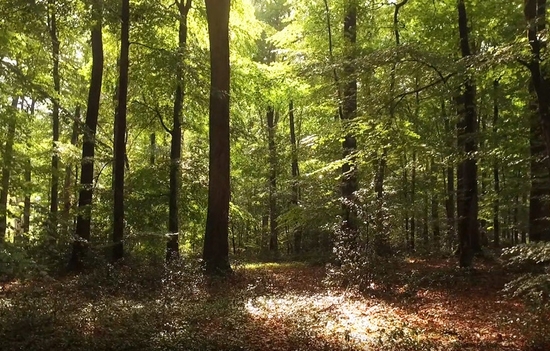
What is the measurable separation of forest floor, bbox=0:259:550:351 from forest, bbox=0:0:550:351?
0.05 metres

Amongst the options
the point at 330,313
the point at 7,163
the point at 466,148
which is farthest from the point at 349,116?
the point at 7,163

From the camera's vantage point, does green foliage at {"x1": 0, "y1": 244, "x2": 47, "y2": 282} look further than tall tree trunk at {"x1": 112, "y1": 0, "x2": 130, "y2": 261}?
No

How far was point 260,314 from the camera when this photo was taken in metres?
8.59

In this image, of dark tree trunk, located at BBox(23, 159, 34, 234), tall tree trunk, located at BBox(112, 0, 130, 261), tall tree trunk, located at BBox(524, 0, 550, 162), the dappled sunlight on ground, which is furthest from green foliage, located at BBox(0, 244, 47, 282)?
tall tree trunk, located at BBox(524, 0, 550, 162)

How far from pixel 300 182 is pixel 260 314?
30.3 feet

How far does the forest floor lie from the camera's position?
679cm

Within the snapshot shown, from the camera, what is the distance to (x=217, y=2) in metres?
12.9

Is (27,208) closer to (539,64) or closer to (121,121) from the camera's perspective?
(121,121)

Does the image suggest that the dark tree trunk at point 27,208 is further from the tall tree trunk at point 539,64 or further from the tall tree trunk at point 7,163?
the tall tree trunk at point 539,64

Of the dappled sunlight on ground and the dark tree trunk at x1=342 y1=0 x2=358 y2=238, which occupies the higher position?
the dark tree trunk at x1=342 y1=0 x2=358 y2=238

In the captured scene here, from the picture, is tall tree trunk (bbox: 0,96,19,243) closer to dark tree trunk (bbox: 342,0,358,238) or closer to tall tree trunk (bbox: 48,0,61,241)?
tall tree trunk (bbox: 48,0,61,241)

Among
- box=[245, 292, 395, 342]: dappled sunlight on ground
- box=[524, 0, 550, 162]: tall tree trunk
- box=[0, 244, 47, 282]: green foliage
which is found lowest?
box=[245, 292, 395, 342]: dappled sunlight on ground

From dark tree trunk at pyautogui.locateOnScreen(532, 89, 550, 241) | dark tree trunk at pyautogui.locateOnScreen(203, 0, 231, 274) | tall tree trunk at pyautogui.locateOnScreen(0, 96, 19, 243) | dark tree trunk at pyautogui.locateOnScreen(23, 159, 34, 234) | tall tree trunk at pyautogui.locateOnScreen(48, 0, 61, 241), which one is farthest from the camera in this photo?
dark tree trunk at pyautogui.locateOnScreen(203, 0, 231, 274)

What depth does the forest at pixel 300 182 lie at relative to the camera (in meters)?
7.25
